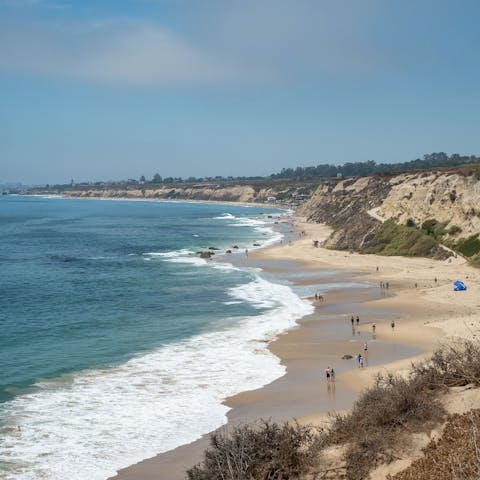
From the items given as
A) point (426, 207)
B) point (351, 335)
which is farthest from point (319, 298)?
point (426, 207)

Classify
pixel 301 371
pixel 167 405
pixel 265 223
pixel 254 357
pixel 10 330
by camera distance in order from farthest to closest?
pixel 265 223 < pixel 10 330 < pixel 254 357 < pixel 301 371 < pixel 167 405

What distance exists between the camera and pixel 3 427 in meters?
21.1

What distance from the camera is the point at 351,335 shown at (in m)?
34.0

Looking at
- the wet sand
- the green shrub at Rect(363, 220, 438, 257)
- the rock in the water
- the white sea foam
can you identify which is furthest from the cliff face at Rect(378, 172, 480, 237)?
the white sea foam

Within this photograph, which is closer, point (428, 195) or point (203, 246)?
point (428, 195)

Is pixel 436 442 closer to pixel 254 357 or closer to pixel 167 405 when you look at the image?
pixel 167 405

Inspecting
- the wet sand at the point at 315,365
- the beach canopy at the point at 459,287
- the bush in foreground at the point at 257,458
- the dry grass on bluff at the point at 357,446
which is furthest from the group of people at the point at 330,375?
the beach canopy at the point at 459,287

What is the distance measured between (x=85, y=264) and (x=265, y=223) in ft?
227

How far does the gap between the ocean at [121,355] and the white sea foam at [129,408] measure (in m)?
0.05

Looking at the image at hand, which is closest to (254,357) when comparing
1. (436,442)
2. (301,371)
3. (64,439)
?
(301,371)

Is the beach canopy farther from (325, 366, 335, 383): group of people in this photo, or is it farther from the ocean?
(325, 366, 335, 383): group of people

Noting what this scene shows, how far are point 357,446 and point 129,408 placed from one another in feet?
38.5

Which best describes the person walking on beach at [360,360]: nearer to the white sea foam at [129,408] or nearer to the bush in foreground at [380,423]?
the white sea foam at [129,408]

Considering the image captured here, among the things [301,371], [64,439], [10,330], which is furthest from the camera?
[10,330]
